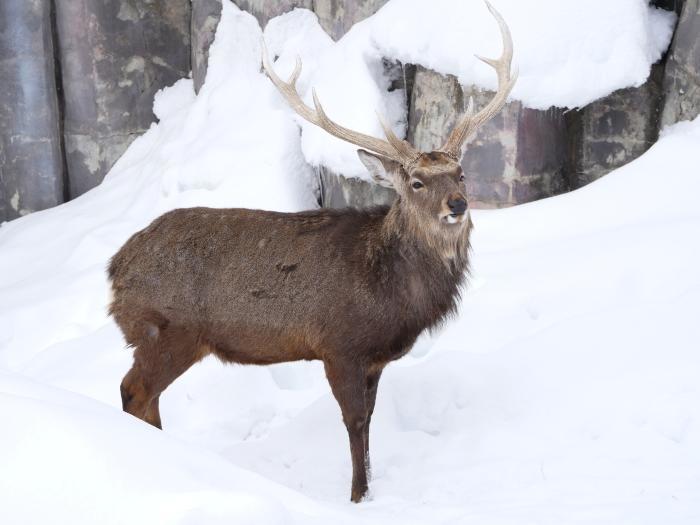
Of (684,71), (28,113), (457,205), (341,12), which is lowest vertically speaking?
(28,113)

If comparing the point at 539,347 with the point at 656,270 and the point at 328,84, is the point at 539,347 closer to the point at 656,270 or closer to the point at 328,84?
the point at 656,270

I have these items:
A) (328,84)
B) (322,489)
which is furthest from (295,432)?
(328,84)

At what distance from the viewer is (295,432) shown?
5285mm

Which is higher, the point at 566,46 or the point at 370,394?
the point at 566,46

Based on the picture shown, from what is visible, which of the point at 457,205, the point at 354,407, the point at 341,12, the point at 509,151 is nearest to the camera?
the point at 457,205

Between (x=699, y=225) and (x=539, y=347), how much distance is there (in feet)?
4.14

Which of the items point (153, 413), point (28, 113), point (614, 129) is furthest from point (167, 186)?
point (153, 413)

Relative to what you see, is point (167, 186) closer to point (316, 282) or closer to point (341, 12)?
point (341, 12)

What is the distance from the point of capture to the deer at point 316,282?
4.62 metres

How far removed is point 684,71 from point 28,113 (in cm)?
666

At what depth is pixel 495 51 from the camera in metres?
6.93

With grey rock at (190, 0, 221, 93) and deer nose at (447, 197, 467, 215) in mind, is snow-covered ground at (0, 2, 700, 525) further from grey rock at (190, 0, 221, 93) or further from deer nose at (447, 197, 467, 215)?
grey rock at (190, 0, 221, 93)

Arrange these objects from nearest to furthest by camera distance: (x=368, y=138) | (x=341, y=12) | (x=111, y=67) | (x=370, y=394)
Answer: (x=370, y=394) < (x=368, y=138) < (x=341, y=12) < (x=111, y=67)

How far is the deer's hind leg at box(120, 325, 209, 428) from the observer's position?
16.0 ft
